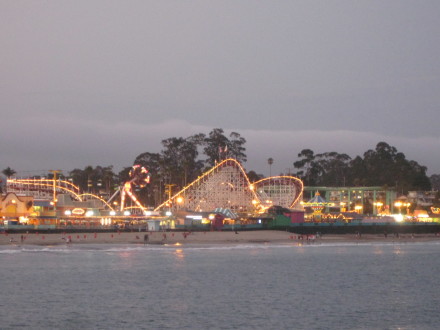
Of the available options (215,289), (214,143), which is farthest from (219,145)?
(215,289)

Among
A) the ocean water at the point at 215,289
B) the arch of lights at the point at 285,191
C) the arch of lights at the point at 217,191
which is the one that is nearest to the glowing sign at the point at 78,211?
the arch of lights at the point at 217,191

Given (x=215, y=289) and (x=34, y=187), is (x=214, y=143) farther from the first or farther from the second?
(x=215, y=289)

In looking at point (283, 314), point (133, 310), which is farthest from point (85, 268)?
point (283, 314)

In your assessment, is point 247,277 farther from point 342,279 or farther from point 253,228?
point 253,228

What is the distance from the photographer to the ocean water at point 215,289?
39.7m

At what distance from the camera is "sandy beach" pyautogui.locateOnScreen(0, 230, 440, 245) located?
86.9 metres

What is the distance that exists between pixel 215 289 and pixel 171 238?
4012cm

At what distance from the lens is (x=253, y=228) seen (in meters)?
103

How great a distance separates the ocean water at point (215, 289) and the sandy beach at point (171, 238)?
187 inches

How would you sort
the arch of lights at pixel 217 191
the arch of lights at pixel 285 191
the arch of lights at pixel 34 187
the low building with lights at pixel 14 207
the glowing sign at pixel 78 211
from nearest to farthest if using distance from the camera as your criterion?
the low building with lights at pixel 14 207 → the glowing sign at pixel 78 211 → the arch of lights at pixel 217 191 → the arch of lights at pixel 285 191 → the arch of lights at pixel 34 187

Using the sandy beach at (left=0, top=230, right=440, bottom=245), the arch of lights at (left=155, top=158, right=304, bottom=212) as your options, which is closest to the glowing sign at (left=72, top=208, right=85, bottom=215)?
the arch of lights at (left=155, top=158, right=304, bottom=212)

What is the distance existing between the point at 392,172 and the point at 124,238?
96.5 meters

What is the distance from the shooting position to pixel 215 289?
169ft

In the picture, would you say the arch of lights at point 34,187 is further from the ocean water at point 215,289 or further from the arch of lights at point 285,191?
the ocean water at point 215,289
